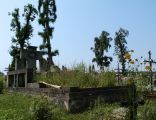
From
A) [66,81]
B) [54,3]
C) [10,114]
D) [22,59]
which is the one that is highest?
[54,3]

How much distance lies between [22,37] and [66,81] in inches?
977

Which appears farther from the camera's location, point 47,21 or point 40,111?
point 47,21

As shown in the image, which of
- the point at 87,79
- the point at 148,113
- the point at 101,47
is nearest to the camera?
the point at 148,113

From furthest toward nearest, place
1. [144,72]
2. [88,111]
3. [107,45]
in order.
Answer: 1. [107,45]
2. [88,111]
3. [144,72]

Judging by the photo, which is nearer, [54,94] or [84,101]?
[84,101]

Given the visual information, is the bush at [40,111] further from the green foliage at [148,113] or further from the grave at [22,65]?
the grave at [22,65]

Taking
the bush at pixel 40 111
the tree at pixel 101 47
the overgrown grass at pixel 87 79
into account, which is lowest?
the bush at pixel 40 111

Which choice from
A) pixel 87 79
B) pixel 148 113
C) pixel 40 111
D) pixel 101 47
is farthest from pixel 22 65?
pixel 101 47

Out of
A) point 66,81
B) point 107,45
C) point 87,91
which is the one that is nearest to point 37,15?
point 107,45

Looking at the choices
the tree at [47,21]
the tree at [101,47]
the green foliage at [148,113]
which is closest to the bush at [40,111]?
the green foliage at [148,113]

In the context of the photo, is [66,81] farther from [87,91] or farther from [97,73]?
[87,91]

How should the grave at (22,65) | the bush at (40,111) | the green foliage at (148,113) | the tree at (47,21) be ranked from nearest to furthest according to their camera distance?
1. the green foliage at (148,113)
2. the bush at (40,111)
3. the grave at (22,65)
4. the tree at (47,21)

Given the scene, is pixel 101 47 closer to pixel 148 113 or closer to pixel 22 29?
pixel 22 29

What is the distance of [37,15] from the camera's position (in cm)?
3616
